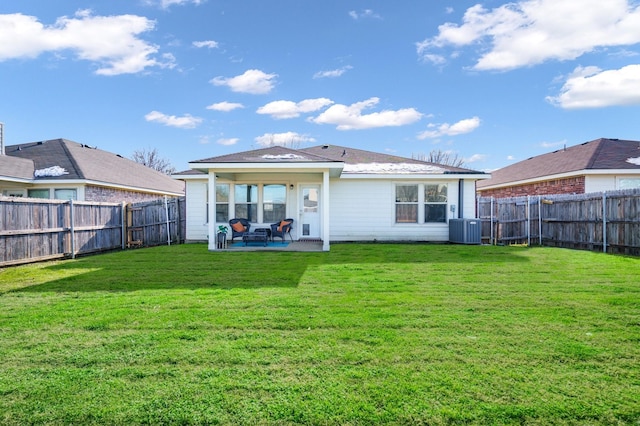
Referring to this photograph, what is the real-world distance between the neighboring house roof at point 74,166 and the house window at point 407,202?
12.3 m

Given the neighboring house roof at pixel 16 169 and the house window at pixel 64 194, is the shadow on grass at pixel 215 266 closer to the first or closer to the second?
the house window at pixel 64 194

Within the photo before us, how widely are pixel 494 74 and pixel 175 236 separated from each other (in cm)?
1781

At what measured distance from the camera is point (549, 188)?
18203mm

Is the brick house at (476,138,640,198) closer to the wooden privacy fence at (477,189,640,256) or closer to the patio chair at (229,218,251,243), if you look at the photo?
the wooden privacy fence at (477,189,640,256)

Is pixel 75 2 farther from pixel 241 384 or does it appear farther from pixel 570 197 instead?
pixel 570 197

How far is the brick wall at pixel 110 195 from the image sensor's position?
613 inches

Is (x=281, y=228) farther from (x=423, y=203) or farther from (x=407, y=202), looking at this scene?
(x=423, y=203)

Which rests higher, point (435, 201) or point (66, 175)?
point (66, 175)

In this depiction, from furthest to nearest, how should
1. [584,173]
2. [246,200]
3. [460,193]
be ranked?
[584,173], [246,200], [460,193]

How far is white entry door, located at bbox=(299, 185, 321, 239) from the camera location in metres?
14.1

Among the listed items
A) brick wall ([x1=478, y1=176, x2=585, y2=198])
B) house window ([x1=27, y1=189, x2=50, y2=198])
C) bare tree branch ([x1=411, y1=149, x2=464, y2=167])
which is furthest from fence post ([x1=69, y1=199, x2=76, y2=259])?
bare tree branch ([x1=411, y1=149, x2=464, y2=167])

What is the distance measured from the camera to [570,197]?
1294cm

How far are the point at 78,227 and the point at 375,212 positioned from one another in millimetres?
9630

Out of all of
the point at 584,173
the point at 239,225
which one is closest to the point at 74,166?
the point at 239,225
